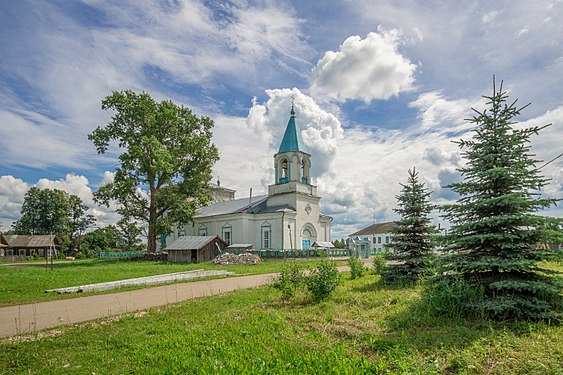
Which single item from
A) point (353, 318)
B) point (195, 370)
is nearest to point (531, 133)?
point (353, 318)

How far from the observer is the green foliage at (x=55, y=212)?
2307 inches

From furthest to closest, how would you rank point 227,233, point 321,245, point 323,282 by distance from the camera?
1. point 227,233
2. point 321,245
3. point 323,282

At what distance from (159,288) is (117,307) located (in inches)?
146

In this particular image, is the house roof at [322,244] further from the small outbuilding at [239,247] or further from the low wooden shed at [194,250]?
the low wooden shed at [194,250]

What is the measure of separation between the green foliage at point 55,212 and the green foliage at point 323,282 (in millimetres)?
60573

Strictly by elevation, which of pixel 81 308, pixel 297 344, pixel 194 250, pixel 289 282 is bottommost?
pixel 194 250

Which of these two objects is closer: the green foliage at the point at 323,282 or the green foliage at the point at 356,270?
the green foliage at the point at 323,282

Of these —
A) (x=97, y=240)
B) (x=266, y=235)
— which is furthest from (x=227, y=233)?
(x=97, y=240)

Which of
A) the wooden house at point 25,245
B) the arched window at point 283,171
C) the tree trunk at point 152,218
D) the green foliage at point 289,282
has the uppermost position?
the arched window at point 283,171

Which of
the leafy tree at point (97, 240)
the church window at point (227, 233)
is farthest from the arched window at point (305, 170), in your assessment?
the leafy tree at point (97, 240)

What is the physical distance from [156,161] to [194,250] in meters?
8.92

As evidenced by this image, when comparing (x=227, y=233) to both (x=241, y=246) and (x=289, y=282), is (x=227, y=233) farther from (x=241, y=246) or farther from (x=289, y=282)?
(x=289, y=282)

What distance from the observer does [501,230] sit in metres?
6.27

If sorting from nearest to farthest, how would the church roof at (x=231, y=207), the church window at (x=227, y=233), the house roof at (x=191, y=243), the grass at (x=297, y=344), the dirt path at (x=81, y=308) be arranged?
the grass at (x=297, y=344), the dirt path at (x=81, y=308), the house roof at (x=191, y=243), the church window at (x=227, y=233), the church roof at (x=231, y=207)
